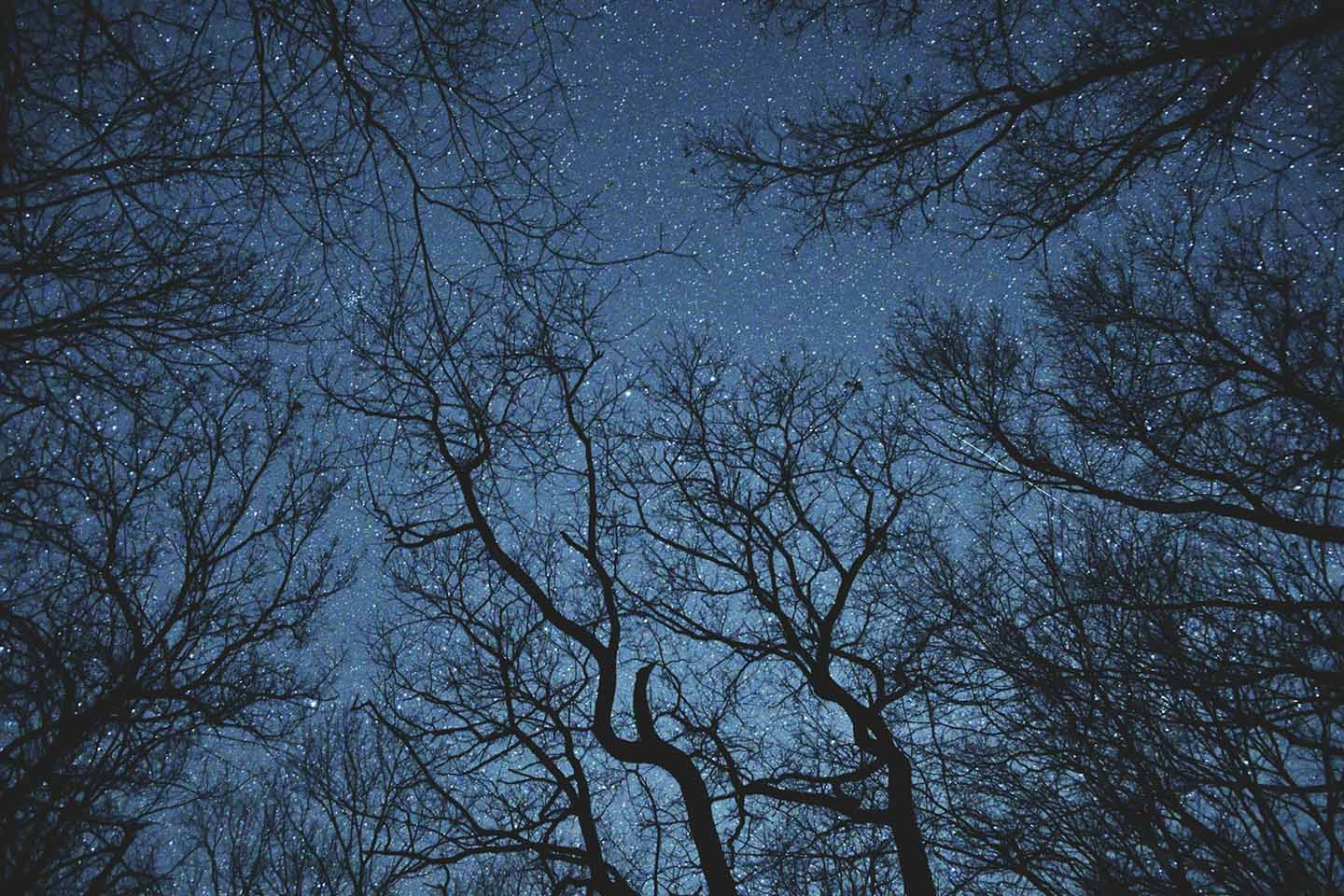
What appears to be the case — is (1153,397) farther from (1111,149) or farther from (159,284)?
(159,284)

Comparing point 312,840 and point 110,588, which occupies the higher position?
point 312,840

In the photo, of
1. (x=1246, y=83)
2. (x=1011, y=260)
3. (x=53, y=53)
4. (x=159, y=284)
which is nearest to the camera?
(x=53, y=53)

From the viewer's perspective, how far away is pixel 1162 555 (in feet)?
13.6

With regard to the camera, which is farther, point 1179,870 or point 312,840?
point 312,840

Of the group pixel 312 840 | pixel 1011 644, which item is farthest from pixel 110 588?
pixel 312 840

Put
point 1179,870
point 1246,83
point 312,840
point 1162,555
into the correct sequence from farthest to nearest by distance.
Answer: point 312,840 < point 1162,555 < point 1179,870 < point 1246,83

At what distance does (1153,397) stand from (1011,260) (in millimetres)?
1626

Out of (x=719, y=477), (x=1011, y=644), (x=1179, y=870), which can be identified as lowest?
(x=1179, y=870)

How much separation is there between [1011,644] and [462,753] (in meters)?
3.98

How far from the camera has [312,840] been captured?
55.0 feet

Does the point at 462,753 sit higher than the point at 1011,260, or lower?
lower

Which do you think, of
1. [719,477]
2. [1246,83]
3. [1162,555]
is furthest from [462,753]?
[1246,83]

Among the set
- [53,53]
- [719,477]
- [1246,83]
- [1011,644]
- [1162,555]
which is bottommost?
[1011,644]

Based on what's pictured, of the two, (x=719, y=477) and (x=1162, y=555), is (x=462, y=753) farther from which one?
(x=1162, y=555)
